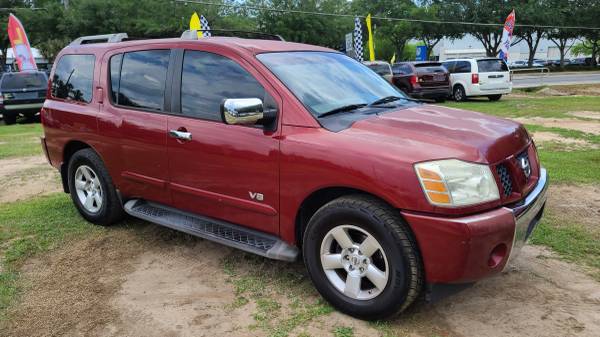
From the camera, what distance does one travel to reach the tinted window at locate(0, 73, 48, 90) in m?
15.4

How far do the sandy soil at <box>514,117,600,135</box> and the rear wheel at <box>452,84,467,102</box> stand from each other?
21.5ft

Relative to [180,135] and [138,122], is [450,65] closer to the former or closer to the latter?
[138,122]

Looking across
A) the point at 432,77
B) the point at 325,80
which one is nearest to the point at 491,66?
the point at 432,77

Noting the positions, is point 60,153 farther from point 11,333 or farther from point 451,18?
point 451,18

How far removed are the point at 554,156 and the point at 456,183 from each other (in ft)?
18.4

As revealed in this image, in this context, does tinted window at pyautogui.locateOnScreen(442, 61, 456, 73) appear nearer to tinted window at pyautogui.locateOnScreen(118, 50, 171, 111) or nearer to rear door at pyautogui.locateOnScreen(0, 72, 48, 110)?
rear door at pyautogui.locateOnScreen(0, 72, 48, 110)

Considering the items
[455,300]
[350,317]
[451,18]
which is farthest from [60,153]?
[451,18]

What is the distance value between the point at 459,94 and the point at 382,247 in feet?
56.2

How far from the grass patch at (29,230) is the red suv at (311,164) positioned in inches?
18.1

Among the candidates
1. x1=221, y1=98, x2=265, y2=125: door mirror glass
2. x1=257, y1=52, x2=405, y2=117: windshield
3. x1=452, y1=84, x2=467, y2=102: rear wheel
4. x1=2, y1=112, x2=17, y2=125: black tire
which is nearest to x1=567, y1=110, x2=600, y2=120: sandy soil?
x1=452, y1=84, x2=467, y2=102: rear wheel

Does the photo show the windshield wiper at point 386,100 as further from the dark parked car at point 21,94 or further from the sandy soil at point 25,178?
the dark parked car at point 21,94

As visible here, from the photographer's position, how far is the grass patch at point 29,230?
399cm

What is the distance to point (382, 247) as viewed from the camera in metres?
2.97

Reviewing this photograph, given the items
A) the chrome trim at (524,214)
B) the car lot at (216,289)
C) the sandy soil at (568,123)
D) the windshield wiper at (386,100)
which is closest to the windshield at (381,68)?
the sandy soil at (568,123)
